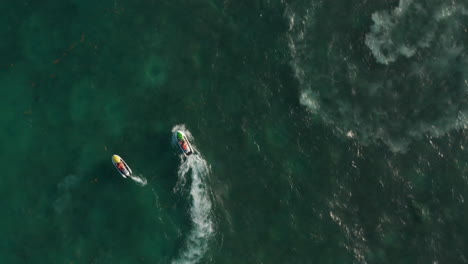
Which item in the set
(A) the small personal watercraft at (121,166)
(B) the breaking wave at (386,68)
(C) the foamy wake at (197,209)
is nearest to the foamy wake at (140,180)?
(A) the small personal watercraft at (121,166)

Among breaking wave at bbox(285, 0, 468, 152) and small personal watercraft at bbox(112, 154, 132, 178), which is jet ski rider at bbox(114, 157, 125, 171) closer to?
small personal watercraft at bbox(112, 154, 132, 178)

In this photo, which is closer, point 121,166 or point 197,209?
point 121,166

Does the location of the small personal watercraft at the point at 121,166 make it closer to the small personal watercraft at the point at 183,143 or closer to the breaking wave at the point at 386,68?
the small personal watercraft at the point at 183,143

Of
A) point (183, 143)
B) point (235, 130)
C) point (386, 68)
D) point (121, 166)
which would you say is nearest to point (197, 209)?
point (183, 143)

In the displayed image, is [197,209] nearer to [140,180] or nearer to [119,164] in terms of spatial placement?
[140,180]

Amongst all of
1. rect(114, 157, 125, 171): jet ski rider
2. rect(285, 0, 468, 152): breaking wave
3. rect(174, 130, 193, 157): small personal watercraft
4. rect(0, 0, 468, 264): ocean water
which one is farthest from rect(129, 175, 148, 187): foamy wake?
rect(285, 0, 468, 152): breaking wave
